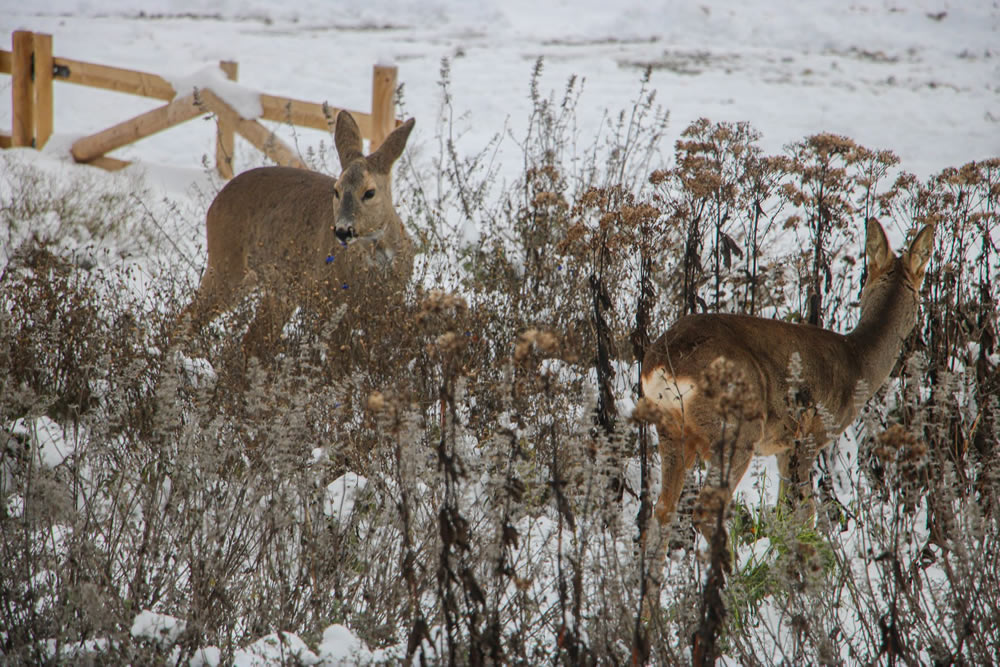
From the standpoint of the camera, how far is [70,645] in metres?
2.81

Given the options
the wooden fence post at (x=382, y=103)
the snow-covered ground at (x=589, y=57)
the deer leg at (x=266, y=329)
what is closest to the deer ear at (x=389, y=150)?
the deer leg at (x=266, y=329)

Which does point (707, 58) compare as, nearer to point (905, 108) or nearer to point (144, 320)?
point (905, 108)

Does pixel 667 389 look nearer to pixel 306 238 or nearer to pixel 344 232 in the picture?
pixel 344 232

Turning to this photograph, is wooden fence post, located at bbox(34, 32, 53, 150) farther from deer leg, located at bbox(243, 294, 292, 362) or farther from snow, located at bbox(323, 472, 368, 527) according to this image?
snow, located at bbox(323, 472, 368, 527)

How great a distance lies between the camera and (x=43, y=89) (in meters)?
11.6

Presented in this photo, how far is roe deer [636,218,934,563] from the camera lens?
3176mm

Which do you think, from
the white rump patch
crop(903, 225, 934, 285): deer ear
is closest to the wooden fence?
crop(903, 225, 934, 285): deer ear

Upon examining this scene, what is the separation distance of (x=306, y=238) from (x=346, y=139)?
29.8 inches

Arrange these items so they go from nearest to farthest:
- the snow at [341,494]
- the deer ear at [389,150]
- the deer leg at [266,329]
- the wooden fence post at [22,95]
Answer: the snow at [341,494]
the deer leg at [266,329]
the deer ear at [389,150]
the wooden fence post at [22,95]

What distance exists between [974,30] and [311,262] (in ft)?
55.8

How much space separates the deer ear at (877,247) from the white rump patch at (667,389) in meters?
1.50

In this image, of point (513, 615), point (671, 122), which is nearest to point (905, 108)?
point (671, 122)

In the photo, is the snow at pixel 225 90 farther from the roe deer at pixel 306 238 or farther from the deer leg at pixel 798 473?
the deer leg at pixel 798 473

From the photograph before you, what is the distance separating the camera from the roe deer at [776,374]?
10.4 feet
